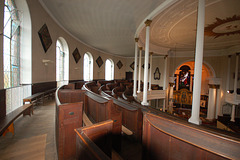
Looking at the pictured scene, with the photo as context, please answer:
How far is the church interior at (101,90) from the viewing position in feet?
4.54

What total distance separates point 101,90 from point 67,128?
3.07 m

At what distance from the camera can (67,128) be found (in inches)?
67.3

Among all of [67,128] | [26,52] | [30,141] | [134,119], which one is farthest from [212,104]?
[26,52]

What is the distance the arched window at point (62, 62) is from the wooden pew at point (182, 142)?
7.20 metres

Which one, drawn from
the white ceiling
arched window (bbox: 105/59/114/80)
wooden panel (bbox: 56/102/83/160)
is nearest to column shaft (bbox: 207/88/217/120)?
the white ceiling

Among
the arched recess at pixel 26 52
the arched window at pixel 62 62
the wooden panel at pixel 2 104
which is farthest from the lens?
the arched window at pixel 62 62

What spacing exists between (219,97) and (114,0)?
11679mm

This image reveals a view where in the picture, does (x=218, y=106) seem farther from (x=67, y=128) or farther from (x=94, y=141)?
(x=67, y=128)

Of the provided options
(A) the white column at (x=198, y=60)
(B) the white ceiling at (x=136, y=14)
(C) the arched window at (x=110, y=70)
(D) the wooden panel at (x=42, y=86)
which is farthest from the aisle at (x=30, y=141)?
(C) the arched window at (x=110, y=70)

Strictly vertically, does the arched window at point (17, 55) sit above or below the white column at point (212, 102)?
above

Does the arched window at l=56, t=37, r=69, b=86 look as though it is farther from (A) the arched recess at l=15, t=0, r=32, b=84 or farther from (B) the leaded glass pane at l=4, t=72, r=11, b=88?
(B) the leaded glass pane at l=4, t=72, r=11, b=88

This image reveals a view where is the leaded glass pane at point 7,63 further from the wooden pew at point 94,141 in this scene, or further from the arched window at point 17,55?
the wooden pew at point 94,141

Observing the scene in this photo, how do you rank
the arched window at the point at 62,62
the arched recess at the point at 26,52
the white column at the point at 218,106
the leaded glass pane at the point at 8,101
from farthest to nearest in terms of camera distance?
the white column at the point at 218,106
the arched window at the point at 62,62
the arched recess at the point at 26,52
the leaded glass pane at the point at 8,101

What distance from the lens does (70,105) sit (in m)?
1.77
